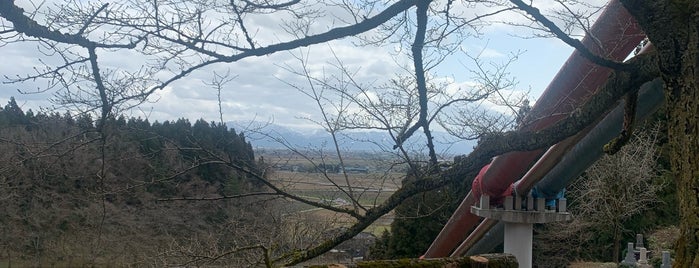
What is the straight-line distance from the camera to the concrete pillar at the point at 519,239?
19.0 ft

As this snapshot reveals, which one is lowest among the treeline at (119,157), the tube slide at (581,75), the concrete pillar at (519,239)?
the concrete pillar at (519,239)

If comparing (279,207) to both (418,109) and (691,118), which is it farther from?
(691,118)

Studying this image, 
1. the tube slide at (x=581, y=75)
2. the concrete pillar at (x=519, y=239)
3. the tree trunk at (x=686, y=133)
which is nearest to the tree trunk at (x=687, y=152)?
the tree trunk at (x=686, y=133)

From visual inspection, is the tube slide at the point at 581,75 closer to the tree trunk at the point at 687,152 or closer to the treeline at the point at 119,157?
the tree trunk at the point at 687,152

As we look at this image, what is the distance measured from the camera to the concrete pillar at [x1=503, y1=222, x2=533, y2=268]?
19.0 ft

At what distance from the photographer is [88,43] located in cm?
286

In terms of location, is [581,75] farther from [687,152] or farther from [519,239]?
[519,239]

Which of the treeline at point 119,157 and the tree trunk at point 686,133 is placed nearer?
the tree trunk at point 686,133

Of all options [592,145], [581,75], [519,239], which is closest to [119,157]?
A: [581,75]

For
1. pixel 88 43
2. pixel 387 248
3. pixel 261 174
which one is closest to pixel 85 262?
pixel 387 248

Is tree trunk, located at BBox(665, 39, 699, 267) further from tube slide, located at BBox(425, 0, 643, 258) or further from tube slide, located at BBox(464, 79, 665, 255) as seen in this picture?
tube slide, located at BBox(464, 79, 665, 255)

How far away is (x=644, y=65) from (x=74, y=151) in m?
→ 2.91

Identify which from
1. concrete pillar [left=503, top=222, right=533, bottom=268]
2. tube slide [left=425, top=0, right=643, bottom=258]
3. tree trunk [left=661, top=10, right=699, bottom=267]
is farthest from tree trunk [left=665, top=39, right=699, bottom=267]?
concrete pillar [left=503, top=222, right=533, bottom=268]

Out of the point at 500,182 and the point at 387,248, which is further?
the point at 387,248
